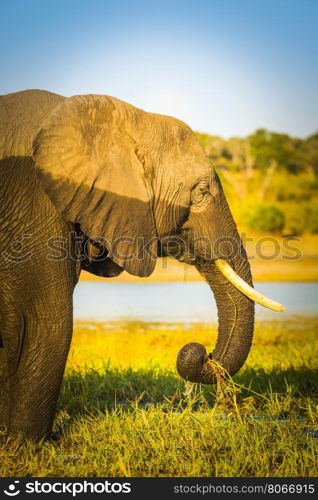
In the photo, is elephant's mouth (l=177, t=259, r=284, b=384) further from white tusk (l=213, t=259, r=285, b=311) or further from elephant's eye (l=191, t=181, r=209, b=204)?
elephant's eye (l=191, t=181, r=209, b=204)

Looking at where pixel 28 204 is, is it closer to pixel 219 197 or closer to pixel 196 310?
pixel 219 197

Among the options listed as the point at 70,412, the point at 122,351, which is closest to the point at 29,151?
the point at 70,412

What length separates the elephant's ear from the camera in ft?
15.3

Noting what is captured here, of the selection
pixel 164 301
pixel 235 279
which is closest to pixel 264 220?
pixel 164 301

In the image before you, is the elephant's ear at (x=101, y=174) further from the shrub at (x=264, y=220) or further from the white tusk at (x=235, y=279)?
the shrub at (x=264, y=220)

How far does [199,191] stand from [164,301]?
1196 cm

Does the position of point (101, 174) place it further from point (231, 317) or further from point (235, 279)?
point (231, 317)

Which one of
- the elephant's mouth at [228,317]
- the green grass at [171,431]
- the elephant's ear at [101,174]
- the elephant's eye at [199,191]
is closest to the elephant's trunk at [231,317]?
the elephant's mouth at [228,317]

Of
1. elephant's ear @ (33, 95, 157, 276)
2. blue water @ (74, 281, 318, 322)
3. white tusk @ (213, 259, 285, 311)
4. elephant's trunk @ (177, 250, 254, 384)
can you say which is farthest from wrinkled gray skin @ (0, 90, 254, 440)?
blue water @ (74, 281, 318, 322)

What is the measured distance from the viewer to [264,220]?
27984 mm

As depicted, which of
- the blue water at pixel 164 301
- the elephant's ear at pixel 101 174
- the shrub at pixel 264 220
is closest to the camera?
the elephant's ear at pixel 101 174

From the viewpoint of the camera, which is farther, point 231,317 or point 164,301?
point 164,301

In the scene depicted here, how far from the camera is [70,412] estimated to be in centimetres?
594

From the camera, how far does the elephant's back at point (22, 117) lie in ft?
15.5
